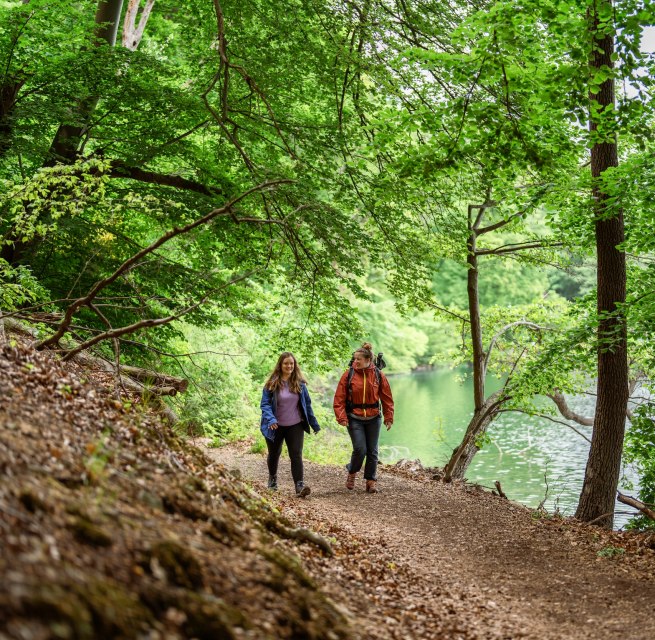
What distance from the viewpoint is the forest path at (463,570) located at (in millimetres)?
4418

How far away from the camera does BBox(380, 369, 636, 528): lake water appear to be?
15.1m

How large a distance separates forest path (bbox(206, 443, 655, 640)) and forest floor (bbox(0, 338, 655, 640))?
0.08 ft

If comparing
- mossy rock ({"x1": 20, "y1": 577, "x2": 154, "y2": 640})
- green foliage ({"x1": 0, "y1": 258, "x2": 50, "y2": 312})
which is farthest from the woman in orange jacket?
mossy rock ({"x1": 20, "y1": 577, "x2": 154, "y2": 640})

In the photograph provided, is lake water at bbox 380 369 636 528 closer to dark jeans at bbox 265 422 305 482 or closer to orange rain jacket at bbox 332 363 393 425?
orange rain jacket at bbox 332 363 393 425

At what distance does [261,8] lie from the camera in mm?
8938

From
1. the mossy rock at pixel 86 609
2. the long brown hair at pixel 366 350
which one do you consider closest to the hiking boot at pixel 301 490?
the long brown hair at pixel 366 350

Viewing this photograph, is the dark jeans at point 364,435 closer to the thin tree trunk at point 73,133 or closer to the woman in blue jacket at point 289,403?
the woman in blue jacket at point 289,403

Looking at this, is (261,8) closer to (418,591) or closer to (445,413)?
(418,591)

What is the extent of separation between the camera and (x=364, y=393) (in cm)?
875

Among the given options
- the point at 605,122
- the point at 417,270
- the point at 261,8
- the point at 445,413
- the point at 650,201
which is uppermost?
the point at 261,8

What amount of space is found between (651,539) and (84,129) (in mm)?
8798

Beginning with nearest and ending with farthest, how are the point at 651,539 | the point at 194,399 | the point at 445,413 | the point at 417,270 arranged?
the point at 651,539
the point at 417,270
the point at 194,399
the point at 445,413

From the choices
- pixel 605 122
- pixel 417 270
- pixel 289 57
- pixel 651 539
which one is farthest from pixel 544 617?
pixel 289 57

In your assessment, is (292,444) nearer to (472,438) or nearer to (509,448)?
(472,438)
